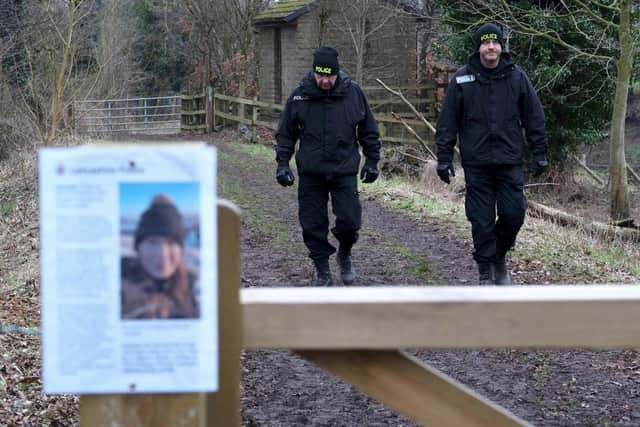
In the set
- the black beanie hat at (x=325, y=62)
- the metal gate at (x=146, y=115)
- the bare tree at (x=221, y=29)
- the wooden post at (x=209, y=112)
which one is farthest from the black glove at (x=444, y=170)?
the bare tree at (x=221, y=29)

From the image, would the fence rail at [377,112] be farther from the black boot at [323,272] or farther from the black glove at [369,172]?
the black boot at [323,272]

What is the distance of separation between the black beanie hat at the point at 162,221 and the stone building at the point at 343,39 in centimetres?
2662

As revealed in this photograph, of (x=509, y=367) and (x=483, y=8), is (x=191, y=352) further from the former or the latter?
(x=483, y=8)

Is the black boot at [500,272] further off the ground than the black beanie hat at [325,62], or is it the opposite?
the black beanie hat at [325,62]

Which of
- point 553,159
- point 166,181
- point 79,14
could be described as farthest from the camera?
point 553,159

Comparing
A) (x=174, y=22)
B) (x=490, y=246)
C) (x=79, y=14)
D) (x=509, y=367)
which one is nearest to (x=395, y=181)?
(x=79, y=14)

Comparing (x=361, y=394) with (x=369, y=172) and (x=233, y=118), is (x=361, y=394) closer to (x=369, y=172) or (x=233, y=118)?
(x=369, y=172)

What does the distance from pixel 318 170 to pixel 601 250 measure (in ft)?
15.0

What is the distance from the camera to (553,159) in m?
19.3

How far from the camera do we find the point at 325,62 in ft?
22.9

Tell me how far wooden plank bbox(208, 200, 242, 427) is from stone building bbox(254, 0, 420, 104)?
26426 millimetres

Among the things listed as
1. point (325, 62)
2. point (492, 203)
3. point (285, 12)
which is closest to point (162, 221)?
point (325, 62)

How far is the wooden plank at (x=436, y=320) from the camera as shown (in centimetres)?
202

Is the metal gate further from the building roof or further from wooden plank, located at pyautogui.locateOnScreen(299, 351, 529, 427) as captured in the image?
wooden plank, located at pyautogui.locateOnScreen(299, 351, 529, 427)
